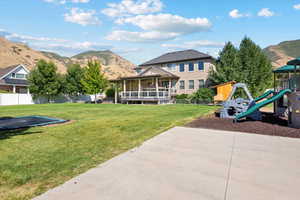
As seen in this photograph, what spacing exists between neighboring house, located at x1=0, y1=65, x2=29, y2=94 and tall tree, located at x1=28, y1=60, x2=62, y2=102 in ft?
18.4

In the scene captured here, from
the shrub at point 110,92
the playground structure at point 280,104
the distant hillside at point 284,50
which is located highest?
the distant hillside at point 284,50

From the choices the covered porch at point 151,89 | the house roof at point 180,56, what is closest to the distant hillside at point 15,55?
the covered porch at point 151,89

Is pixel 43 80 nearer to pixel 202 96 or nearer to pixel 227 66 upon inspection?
pixel 202 96

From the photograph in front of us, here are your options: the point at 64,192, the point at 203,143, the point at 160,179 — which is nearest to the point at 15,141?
the point at 64,192

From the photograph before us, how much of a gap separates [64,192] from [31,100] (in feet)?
98.1

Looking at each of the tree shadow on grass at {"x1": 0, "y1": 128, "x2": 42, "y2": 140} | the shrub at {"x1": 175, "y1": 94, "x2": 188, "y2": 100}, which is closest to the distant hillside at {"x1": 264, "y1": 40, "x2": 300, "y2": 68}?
the shrub at {"x1": 175, "y1": 94, "x2": 188, "y2": 100}

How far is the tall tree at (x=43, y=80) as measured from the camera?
26.0 metres

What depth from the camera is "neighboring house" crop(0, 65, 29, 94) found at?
2950 cm

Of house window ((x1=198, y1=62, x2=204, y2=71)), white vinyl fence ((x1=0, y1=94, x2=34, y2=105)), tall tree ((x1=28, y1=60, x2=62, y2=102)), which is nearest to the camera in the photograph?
white vinyl fence ((x1=0, y1=94, x2=34, y2=105))

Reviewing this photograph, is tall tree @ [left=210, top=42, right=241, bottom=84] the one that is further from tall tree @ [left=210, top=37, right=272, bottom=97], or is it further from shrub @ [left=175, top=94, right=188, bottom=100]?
shrub @ [left=175, top=94, right=188, bottom=100]

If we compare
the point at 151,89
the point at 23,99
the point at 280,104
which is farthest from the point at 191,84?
the point at 23,99

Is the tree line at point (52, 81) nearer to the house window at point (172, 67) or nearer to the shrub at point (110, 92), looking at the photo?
the shrub at point (110, 92)

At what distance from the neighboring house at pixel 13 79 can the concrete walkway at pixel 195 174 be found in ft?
111

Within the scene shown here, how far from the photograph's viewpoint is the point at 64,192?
102 inches
